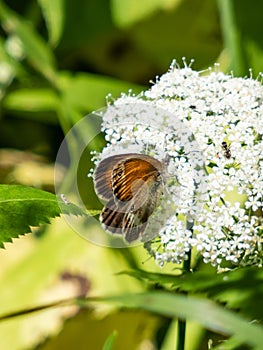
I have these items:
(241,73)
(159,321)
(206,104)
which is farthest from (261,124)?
(159,321)

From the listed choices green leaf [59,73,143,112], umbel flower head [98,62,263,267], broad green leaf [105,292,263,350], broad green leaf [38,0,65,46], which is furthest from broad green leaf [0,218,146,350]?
broad green leaf [105,292,263,350]

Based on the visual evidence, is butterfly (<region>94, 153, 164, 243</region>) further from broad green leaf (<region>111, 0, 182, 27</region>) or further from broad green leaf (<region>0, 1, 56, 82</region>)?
broad green leaf (<region>111, 0, 182, 27</region>)

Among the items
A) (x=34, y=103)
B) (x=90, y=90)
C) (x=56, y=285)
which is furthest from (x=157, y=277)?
(x=34, y=103)

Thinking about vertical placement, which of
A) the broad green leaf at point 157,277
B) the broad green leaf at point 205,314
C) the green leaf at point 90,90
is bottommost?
the broad green leaf at point 205,314

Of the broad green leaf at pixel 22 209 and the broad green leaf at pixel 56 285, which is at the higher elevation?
the broad green leaf at pixel 56 285

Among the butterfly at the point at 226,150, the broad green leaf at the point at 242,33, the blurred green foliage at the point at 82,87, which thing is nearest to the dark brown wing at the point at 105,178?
the butterfly at the point at 226,150

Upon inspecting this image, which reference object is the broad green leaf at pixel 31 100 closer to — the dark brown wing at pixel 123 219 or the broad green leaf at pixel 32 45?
the broad green leaf at pixel 32 45

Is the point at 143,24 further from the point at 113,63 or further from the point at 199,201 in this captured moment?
the point at 199,201
